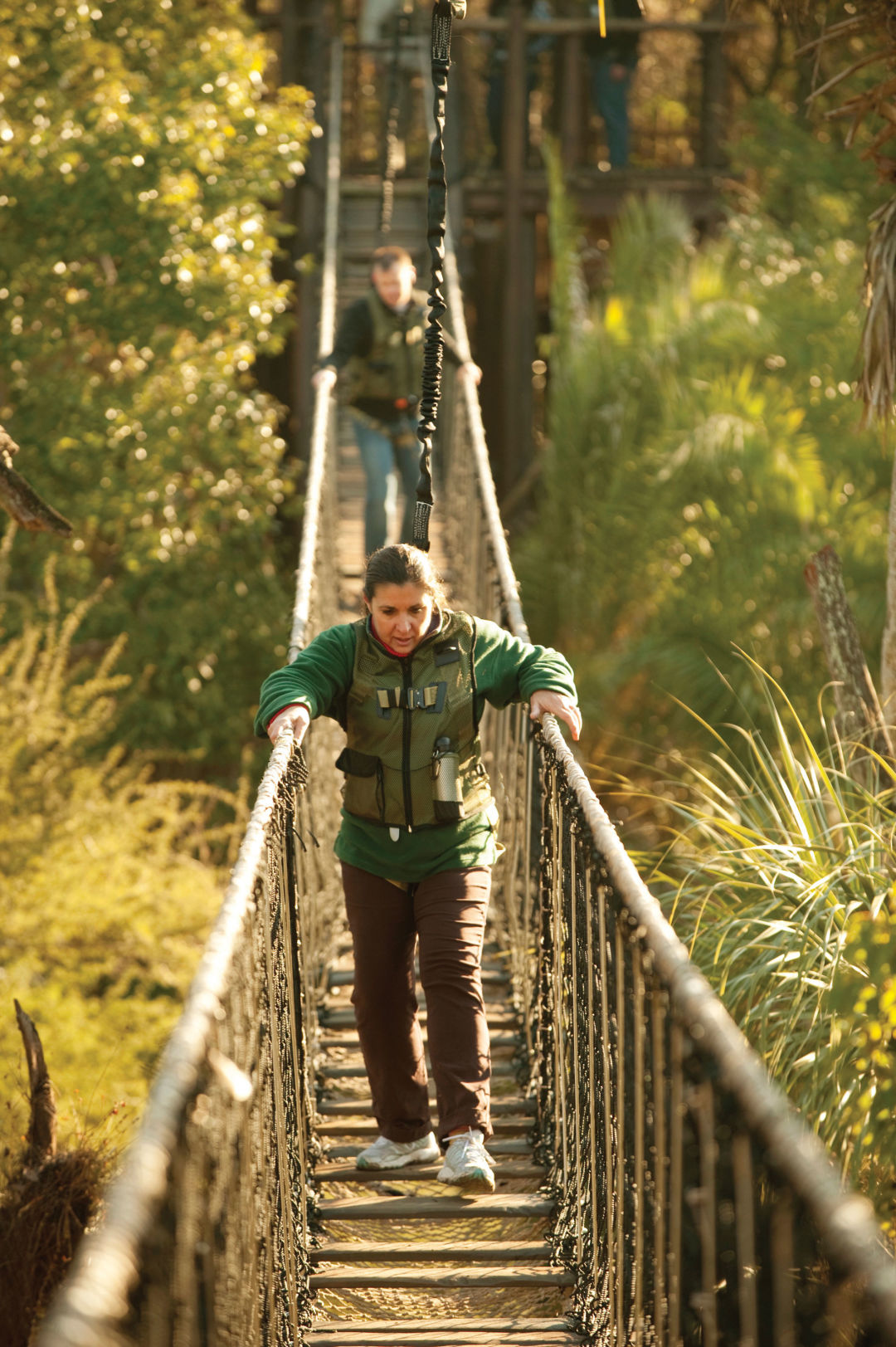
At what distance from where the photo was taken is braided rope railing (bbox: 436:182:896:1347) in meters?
1.59

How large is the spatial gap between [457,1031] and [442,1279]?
1.43ft

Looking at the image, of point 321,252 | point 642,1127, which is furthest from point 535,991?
point 321,252

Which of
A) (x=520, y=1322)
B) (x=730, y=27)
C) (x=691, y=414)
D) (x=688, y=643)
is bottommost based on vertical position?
(x=520, y=1322)

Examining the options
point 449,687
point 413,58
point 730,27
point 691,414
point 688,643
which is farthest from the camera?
point 413,58

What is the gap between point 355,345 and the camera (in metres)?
5.75

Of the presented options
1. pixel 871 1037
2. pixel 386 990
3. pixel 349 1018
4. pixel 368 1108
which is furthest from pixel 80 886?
pixel 871 1037

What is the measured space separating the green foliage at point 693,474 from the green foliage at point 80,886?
2.39 metres

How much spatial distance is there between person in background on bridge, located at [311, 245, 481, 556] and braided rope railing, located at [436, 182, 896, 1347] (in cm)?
232

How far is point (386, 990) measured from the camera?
299cm

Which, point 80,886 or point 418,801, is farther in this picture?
point 80,886

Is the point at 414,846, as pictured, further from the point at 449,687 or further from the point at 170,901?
the point at 170,901

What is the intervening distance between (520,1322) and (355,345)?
12.7ft

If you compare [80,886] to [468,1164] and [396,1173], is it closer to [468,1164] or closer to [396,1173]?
[396,1173]

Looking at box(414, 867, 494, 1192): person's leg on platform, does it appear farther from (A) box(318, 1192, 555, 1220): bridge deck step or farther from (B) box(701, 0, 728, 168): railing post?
(B) box(701, 0, 728, 168): railing post
